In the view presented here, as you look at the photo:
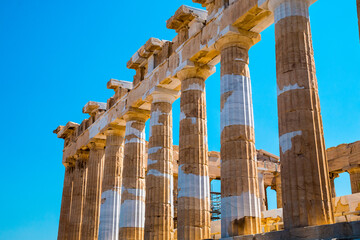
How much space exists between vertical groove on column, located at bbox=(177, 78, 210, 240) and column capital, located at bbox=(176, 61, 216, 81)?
209 millimetres

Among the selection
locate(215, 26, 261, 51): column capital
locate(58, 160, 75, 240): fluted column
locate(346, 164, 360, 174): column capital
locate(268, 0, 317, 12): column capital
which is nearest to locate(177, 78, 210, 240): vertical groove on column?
locate(215, 26, 261, 51): column capital

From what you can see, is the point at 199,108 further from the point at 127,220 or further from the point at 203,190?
the point at 127,220

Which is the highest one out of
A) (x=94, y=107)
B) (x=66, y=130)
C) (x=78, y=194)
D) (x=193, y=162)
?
(x=94, y=107)

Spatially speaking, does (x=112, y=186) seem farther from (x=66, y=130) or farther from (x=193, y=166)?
(x=66, y=130)

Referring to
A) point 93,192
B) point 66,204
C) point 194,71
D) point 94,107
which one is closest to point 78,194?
point 93,192

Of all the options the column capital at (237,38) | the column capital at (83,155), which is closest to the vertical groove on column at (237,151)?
the column capital at (237,38)

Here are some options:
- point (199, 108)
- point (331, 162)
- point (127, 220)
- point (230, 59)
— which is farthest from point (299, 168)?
point (331, 162)

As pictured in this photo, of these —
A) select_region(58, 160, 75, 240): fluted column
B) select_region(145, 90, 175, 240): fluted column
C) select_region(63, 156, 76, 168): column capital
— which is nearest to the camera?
select_region(145, 90, 175, 240): fluted column

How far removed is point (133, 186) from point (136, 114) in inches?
166

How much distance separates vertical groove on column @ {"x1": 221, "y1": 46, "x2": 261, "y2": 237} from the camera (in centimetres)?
1725

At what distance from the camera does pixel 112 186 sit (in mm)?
27922

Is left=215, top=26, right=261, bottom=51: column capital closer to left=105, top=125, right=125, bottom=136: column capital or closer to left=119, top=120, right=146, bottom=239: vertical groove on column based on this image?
left=119, top=120, right=146, bottom=239: vertical groove on column

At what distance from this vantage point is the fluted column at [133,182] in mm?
24766

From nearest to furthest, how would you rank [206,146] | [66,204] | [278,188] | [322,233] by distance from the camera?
[322,233]
[206,146]
[66,204]
[278,188]
